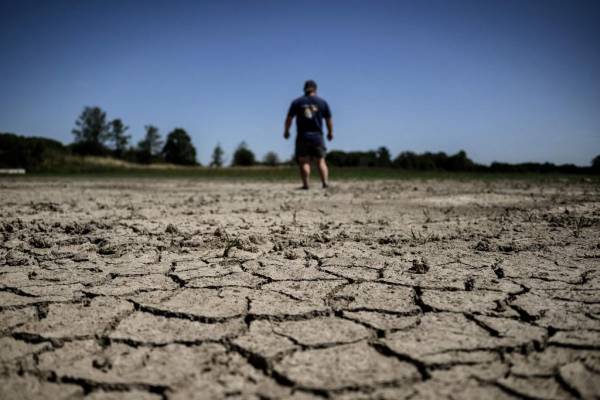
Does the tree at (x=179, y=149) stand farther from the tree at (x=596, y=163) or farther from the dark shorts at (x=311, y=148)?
the dark shorts at (x=311, y=148)

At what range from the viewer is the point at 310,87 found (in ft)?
21.3

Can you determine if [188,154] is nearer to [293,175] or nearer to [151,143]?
[151,143]

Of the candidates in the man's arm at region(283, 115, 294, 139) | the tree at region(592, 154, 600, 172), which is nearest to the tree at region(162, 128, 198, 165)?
the tree at region(592, 154, 600, 172)

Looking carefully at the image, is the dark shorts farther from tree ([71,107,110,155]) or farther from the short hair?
tree ([71,107,110,155])

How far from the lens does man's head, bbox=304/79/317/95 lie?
256 inches

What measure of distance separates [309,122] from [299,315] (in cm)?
543

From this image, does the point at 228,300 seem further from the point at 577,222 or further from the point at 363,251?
the point at 577,222

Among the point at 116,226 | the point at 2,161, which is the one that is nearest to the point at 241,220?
the point at 116,226

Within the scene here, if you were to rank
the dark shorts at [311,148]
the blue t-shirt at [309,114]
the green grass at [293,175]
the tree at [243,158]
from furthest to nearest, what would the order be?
1. the tree at [243,158]
2. the green grass at [293,175]
3. the dark shorts at [311,148]
4. the blue t-shirt at [309,114]

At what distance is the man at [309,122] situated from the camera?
6.49 meters

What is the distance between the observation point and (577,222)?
3244 millimetres

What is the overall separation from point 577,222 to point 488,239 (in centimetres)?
120

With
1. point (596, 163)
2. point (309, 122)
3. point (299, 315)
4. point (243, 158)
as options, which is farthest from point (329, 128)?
point (243, 158)

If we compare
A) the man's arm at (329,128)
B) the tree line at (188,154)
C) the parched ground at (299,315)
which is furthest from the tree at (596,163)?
the parched ground at (299,315)
